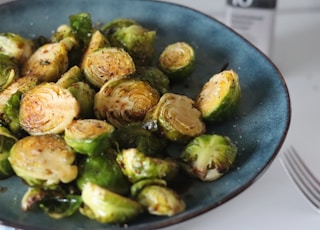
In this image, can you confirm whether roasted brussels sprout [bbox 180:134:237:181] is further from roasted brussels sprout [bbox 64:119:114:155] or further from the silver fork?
the silver fork

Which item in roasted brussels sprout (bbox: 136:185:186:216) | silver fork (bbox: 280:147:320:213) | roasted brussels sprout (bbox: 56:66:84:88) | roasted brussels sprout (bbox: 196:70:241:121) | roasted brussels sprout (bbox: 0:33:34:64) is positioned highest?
roasted brussels sprout (bbox: 0:33:34:64)

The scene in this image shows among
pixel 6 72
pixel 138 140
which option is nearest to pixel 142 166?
pixel 138 140

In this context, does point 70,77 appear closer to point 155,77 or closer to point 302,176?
point 155,77

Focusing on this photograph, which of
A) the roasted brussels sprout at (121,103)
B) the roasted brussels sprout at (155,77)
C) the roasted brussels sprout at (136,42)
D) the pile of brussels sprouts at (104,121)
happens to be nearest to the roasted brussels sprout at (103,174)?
the pile of brussels sprouts at (104,121)

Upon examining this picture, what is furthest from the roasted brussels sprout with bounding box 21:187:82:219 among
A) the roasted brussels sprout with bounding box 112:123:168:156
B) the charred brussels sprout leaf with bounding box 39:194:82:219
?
the roasted brussels sprout with bounding box 112:123:168:156

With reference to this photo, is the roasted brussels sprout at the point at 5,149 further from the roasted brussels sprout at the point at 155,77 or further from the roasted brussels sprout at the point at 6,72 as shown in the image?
the roasted brussels sprout at the point at 155,77

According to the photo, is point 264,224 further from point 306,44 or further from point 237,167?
point 306,44
